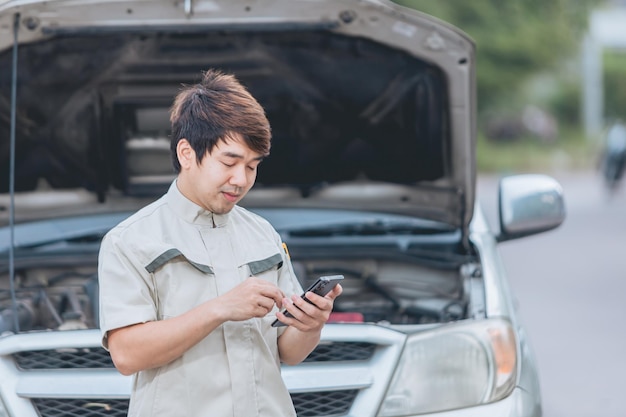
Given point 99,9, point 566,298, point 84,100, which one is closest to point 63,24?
point 99,9

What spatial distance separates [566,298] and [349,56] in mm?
6312

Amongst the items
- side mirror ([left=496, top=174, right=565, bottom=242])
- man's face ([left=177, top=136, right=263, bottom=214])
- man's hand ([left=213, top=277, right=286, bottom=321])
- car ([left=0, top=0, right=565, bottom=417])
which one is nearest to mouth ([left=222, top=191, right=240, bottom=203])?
man's face ([left=177, top=136, right=263, bottom=214])

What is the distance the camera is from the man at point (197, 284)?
8.37 feet

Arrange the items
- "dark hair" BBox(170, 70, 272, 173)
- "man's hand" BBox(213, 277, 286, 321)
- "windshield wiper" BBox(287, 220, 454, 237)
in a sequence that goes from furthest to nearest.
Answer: "windshield wiper" BBox(287, 220, 454, 237) < "dark hair" BBox(170, 70, 272, 173) < "man's hand" BBox(213, 277, 286, 321)

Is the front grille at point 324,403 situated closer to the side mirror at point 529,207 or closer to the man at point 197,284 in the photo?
the man at point 197,284

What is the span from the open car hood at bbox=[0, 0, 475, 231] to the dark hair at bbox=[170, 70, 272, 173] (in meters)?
1.68

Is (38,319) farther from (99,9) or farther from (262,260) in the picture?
(262,260)

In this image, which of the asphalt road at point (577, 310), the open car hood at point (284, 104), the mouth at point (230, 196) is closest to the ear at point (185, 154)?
the mouth at point (230, 196)

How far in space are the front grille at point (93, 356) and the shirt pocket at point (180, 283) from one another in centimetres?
125

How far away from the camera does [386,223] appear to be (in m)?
5.04

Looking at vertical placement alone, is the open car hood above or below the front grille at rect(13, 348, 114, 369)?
above

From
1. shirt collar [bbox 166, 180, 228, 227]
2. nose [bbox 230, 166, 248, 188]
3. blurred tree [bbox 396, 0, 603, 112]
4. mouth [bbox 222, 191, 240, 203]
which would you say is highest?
blurred tree [bbox 396, 0, 603, 112]

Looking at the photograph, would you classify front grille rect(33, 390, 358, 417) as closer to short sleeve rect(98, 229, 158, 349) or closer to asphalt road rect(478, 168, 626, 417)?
short sleeve rect(98, 229, 158, 349)

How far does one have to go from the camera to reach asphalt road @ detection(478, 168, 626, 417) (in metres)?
6.82
